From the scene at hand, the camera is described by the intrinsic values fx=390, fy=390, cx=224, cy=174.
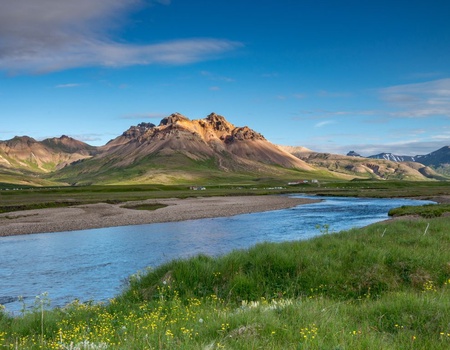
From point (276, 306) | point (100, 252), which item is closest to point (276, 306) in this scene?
point (276, 306)

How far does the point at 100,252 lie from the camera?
35562mm

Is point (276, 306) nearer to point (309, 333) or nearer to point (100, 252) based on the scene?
point (309, 333)

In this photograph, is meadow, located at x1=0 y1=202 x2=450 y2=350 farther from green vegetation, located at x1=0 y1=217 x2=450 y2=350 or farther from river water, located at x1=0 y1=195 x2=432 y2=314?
river water, located at x1=0 y1=195 x2=432 y2=314

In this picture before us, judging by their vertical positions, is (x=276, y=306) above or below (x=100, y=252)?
above

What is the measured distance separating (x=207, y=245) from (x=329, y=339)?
29736mm

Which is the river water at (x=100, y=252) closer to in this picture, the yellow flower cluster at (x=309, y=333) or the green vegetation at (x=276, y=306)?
the green vegetation at (x=276, y=306)

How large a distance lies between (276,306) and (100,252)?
28320 mm

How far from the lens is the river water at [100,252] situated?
22688 mm

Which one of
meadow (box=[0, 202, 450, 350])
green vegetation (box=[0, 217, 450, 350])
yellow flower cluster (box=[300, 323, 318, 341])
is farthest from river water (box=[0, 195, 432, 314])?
yellow flower cluster (box=[300, 323, 318, 341])

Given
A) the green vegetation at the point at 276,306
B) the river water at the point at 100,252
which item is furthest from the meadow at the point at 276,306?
the river water at the point at 100,252

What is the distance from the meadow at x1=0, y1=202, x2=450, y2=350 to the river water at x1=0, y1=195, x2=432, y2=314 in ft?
24.2

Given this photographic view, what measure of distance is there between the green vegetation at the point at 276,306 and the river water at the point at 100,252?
7051 millimetres

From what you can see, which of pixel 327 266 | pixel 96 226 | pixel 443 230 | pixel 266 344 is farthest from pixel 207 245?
Result: pixel 266 344

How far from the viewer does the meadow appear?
8070mm
